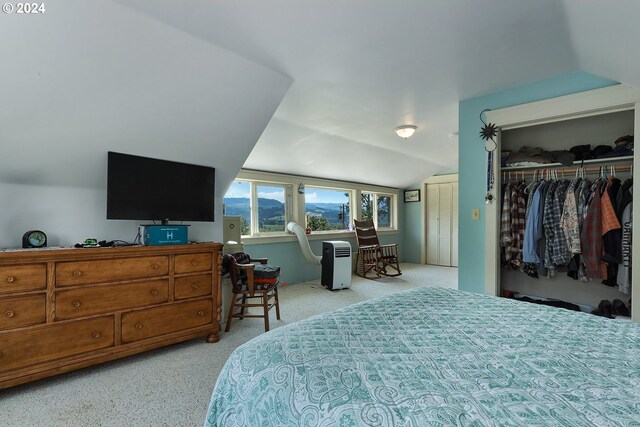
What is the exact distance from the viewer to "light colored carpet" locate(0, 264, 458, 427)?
1659 millimetres

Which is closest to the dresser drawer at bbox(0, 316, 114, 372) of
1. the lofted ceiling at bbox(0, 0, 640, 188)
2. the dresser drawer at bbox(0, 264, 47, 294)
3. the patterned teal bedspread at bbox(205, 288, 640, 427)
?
the dresser drawer at bbox(0, 264, 47, 294)

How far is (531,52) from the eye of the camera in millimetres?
2055

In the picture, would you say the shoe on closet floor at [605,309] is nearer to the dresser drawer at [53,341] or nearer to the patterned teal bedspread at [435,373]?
the patterned teal bedspread at [435,373]

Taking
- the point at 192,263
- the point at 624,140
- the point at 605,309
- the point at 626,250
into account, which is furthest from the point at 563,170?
the point at 192,263

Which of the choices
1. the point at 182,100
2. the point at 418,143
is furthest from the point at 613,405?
the point at 418,143

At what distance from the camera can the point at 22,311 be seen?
6.16ft

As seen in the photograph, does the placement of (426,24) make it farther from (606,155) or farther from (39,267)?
(39,267)

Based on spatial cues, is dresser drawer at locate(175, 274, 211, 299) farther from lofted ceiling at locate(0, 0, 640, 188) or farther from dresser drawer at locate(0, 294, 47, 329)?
lofted ceiling at locate(0, 0, 640, 188)

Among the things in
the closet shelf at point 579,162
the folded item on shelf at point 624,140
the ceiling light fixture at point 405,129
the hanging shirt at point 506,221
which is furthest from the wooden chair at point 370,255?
the folded item on shelf at point 624,140

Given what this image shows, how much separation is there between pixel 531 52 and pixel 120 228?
3.36 metres

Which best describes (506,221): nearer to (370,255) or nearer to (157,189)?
(157,189)

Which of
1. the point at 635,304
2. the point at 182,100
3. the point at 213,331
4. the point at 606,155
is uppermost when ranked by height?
the point at 182,100

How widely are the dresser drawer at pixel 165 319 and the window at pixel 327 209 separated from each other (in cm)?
294

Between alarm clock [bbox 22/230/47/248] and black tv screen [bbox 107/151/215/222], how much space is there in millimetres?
432
